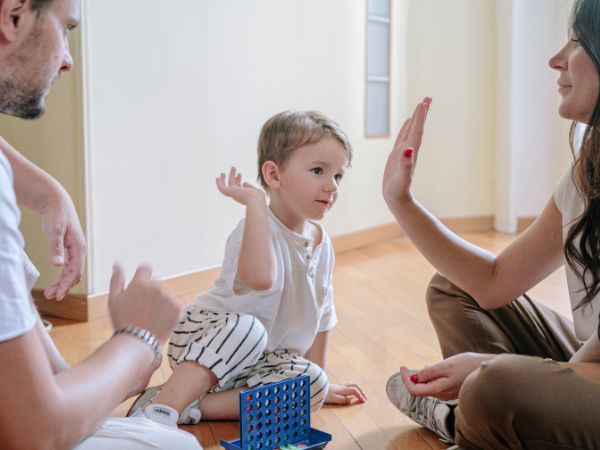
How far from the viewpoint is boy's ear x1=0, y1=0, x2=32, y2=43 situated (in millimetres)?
876

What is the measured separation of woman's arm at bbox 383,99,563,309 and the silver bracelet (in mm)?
744

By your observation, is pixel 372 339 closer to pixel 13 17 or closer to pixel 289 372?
pixel 289 372

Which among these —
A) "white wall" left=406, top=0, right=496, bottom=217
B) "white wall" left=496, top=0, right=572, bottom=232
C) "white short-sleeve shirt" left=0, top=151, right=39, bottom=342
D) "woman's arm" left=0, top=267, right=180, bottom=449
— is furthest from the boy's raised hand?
"white wall" left=496, top=0, right=572, bottom=232

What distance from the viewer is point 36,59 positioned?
0.94 meters

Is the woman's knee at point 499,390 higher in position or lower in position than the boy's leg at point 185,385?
higher

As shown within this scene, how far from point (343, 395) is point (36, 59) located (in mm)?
1156

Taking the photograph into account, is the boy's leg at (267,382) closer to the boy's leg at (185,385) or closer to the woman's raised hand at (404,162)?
the boy's leg at (185,385)

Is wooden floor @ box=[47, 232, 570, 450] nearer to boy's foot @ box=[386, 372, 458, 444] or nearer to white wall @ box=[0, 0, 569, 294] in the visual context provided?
boy's foot @ box=[386, 372, 458, 444]

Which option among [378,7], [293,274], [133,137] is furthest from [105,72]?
[378,7]

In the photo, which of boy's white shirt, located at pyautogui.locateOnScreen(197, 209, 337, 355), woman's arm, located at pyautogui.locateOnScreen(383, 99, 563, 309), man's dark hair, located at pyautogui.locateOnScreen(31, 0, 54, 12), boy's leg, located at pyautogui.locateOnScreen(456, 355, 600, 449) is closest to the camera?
man's dark hair, located at pyautogui.locateOnScreen(31, 0, 54, 12)

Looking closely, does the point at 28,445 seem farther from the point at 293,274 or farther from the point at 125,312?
the point at 293,274

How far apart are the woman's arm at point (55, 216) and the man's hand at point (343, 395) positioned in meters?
0.73

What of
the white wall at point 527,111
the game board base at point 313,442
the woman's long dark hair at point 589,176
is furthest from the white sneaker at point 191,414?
the white wall at point 527,111

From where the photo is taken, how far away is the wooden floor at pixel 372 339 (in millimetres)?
1684
